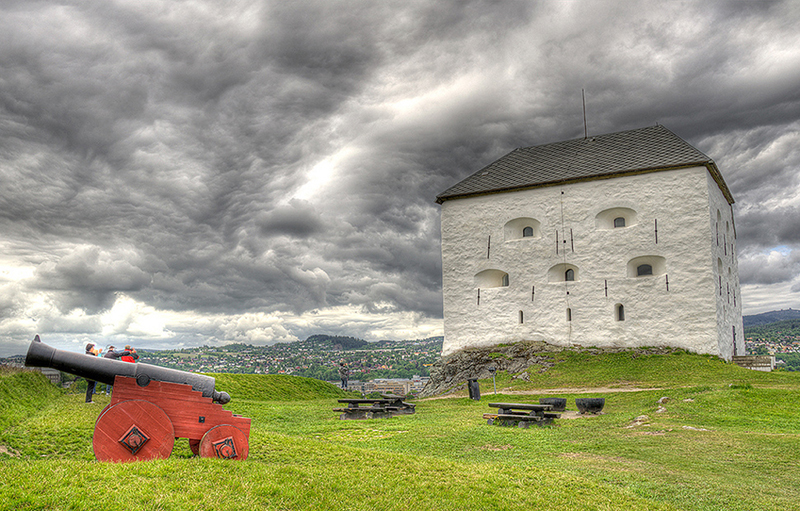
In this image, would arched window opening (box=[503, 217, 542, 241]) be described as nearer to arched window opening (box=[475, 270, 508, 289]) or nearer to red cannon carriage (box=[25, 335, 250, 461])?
arched window opening (box=[475, 270, 508, 289])

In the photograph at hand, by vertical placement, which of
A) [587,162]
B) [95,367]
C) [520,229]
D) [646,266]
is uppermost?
[587,162]

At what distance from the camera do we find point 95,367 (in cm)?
545

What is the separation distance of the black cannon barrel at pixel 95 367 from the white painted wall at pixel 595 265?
854 inches

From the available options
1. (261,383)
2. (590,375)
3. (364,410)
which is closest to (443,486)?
(364,410)

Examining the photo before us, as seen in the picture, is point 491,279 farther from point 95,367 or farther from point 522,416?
point 95,367

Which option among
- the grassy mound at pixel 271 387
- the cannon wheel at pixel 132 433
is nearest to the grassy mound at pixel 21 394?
A: the cannon wheel at pixel 132 433

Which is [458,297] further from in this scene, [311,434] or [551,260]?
[311,434]

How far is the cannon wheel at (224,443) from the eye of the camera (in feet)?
19.2

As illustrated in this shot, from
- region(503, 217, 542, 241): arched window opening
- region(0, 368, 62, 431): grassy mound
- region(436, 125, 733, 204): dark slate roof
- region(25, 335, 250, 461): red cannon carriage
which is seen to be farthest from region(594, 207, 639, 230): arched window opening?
region(25, 335, 250, 461): red cannon carriage

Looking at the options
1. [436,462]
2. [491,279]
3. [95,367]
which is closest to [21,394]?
[95,367]

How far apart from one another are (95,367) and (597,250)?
23.1 metres

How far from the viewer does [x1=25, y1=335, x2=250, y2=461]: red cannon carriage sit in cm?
532

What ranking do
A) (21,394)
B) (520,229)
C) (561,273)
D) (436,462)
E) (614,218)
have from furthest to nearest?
(520,229) < (561,273) < (614,218) < (21,394) < (436,462)

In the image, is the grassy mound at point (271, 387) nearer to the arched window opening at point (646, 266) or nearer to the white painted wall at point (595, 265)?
the white painted wall at point (595, 265)
